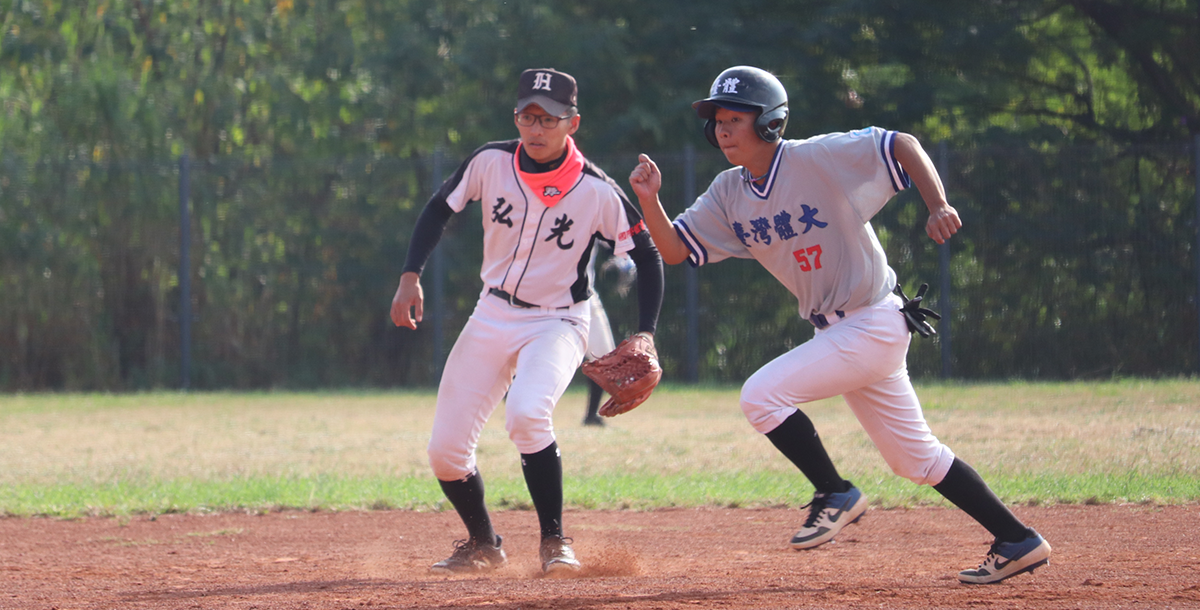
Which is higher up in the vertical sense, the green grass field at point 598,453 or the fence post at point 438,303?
the fence post at point 438,303

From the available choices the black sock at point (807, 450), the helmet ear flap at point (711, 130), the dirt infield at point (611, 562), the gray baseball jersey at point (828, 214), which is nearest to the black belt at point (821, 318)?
the gray baseball jersey at point (828, 214)

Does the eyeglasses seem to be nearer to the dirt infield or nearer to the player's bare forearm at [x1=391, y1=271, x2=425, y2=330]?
the player's bare forearm at [x1=391, y1=271, x2=425, y2=330]

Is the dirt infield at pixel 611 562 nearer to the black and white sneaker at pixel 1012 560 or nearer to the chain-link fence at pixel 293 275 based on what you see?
the black and white sneaker at pixel 1012 560

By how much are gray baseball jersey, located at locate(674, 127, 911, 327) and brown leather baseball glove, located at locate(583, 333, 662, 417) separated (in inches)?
27.5

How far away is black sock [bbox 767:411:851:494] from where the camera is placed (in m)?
4.70

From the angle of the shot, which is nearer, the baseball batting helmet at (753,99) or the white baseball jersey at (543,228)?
the baseball batting helmet at (753,99)

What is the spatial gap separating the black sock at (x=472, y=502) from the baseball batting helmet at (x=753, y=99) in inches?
72.4

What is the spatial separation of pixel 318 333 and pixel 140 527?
29.9ft

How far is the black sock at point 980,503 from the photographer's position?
4.64m

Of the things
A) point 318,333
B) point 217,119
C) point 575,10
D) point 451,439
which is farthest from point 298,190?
point 451,439

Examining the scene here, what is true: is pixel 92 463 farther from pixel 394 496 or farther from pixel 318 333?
pixel 318 333

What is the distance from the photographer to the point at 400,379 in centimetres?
1571

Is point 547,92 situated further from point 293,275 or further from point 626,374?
point 293,275

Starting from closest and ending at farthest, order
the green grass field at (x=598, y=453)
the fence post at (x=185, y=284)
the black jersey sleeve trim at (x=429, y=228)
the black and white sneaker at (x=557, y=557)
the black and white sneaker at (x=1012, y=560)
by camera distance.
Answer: the black and white sneaker at (x=1012, y=560) → the black and white sneaker at (x=557, y=557) → the black jersey sleeve trim at (x=429, y=228) → the green grass field at (x=598, y=453) → the fence post at (x=185, y=284)
